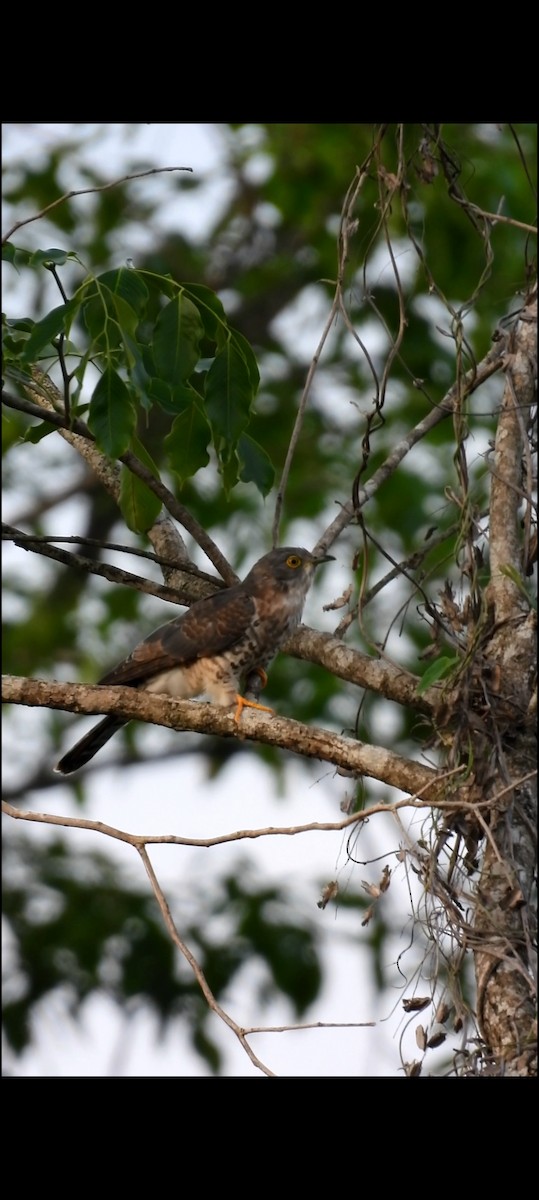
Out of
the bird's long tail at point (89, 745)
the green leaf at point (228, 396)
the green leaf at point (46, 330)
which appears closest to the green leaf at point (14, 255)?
the green leaf at point (46, 330)

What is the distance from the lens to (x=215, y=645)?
4.99m

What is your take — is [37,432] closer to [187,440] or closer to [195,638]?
[187,440]

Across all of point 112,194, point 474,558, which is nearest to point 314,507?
point 112,194

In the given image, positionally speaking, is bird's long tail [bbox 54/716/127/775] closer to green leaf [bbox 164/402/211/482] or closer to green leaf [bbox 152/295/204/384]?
green leaf [bbox 164/402/211/482]

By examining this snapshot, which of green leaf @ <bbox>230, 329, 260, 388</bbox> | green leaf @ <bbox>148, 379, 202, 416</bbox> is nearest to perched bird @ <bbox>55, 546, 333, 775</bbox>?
green leaf @ <bbox>148, 379, 202, 416</bbox>

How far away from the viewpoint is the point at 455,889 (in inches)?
128

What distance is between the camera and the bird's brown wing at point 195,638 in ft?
16.1

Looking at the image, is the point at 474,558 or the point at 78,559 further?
the point at 78,559

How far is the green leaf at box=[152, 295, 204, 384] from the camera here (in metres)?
3.71

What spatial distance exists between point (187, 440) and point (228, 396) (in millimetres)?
253

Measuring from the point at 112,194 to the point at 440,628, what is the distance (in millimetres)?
9602

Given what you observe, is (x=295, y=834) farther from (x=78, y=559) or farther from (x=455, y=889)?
(x=78, y=559)

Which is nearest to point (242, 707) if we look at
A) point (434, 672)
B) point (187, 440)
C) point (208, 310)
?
point (187, 440)

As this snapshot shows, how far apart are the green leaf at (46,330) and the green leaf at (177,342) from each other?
1.14 feet
